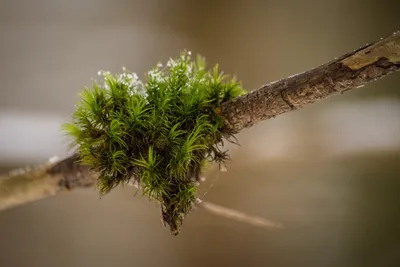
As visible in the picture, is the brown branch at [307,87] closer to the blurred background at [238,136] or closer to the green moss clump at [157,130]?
the green moss clump at [157,130]

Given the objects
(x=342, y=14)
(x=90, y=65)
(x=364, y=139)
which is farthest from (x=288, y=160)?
(x=90, y=65)

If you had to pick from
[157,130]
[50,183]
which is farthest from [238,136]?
[157,130]

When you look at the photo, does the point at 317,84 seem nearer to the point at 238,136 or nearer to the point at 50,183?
the point at 50,183

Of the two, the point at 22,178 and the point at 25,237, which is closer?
the point at 22,178

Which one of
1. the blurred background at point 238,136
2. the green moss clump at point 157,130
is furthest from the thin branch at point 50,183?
the blurred background at point 238,136

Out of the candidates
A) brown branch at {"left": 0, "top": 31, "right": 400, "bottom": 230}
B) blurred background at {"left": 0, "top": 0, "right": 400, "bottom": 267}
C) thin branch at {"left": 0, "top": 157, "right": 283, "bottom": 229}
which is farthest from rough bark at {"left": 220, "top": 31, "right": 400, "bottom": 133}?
blurred background at {"left": 0, "top": 0, "right": 400, "bottom": 267}

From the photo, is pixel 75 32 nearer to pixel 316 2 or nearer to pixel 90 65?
pixel 90 65
